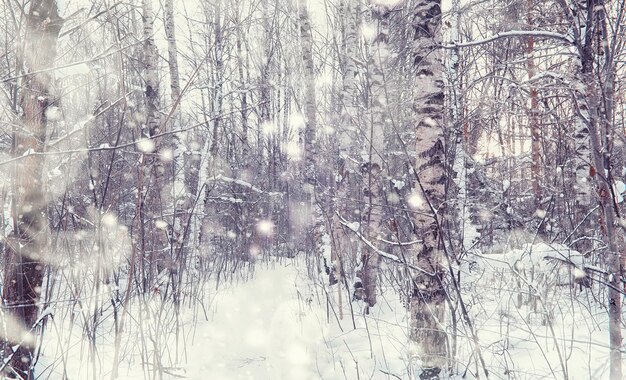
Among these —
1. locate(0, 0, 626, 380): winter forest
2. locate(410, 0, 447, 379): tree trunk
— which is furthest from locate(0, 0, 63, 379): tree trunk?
locate(410, 0, 447, 379): tree trunk

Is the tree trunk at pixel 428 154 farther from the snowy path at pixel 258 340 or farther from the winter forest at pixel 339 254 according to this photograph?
the snowy path at pixel 258 340

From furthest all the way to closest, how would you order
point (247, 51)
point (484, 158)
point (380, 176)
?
point (247, 51) → point (484, 158) → point (380, 176)

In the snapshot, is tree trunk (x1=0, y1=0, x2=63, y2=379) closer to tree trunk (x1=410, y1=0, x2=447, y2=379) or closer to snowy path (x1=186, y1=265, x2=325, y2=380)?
snowy path (x1=186, y1=265, x2=325, y2=380)

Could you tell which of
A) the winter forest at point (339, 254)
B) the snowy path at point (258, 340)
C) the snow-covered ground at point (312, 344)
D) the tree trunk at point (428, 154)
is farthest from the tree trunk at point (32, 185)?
the tree trunk at point (428, 154)

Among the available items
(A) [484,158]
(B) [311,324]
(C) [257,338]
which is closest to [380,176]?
(B) [311,324]

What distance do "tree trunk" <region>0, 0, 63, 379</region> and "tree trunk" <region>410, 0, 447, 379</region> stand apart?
2483mm

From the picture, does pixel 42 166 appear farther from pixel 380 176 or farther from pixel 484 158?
pixel 484 158

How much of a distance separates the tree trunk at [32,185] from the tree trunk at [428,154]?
2.48 m

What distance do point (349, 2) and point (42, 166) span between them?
5924mm

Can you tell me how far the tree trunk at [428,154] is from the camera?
2.97 metres

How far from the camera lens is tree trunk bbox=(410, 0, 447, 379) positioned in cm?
297

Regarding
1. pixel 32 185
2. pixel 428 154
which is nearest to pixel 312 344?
pixel 428 154

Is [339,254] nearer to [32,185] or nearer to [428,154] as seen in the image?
[428,154]

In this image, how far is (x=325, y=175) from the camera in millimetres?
17453
